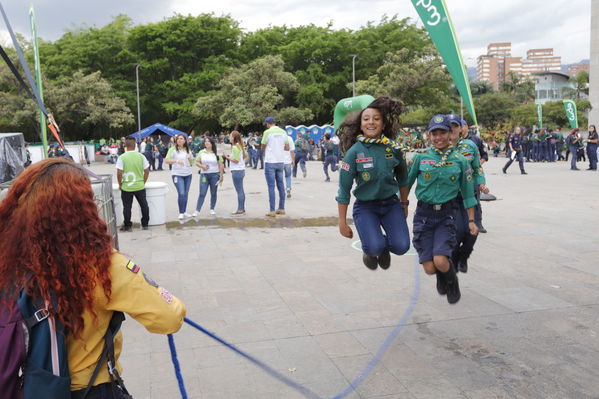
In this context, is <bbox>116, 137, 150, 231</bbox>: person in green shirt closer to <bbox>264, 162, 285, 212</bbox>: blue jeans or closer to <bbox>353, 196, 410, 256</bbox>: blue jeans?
<bbox>264, 162, 285, 212</bbox>: blue jeans

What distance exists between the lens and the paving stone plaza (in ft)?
11.8

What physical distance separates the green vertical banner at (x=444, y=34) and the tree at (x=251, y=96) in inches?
1355

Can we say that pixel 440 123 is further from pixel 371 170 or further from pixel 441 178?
pixel 371 170

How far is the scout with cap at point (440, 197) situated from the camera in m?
4.73

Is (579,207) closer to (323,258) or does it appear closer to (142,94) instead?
A: (323,258)

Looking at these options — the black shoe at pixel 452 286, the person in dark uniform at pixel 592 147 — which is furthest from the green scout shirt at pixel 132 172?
the person in dark uniform at pixel 592 147

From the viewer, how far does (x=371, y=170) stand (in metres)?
4.76

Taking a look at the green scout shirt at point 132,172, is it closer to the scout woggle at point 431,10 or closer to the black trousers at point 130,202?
the black trousers at point 130,202

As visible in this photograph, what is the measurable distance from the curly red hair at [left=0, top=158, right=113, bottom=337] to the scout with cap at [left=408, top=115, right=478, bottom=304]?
3.29 m

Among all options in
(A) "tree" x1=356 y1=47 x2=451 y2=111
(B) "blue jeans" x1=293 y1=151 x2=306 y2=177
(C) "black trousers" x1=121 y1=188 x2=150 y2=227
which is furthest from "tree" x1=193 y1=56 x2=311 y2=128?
(C) "black trousers" x1=121 y1=188 x2=150 y2=227

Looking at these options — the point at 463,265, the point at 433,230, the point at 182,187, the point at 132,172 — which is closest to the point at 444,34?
the point at 463,265

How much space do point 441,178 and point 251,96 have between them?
3919 centimetres

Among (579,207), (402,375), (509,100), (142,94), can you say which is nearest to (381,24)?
(509,100)

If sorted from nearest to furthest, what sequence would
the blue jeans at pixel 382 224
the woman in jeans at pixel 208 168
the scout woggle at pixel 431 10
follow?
the blue jeans at pixel 382 224
the scout woggle at pixel 431 10
the woman in jeans at pixel 208 168
